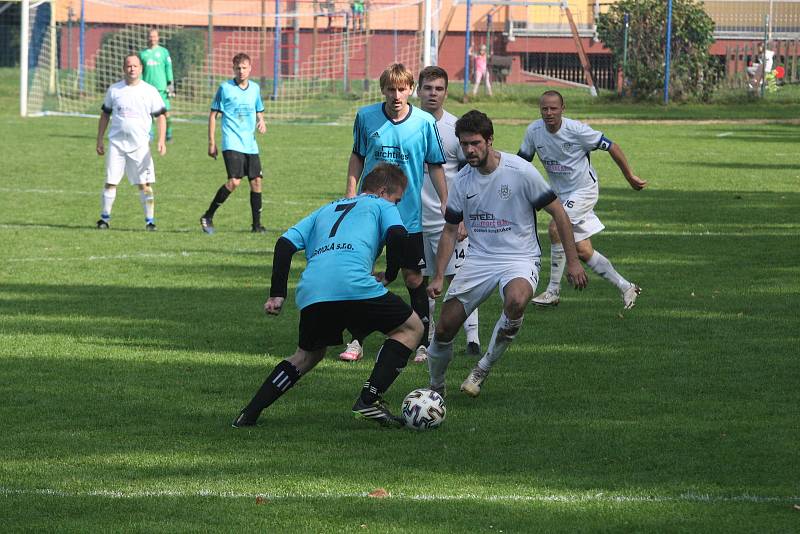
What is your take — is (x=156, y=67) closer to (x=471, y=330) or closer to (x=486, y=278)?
(x=471, y=330)

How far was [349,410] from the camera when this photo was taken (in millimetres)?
8281

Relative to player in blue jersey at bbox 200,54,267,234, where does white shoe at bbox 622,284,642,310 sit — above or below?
below

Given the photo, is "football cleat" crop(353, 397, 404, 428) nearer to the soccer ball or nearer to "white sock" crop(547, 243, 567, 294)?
the soccer ball

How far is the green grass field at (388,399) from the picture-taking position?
6285 millimetres

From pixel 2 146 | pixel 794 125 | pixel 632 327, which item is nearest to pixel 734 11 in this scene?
pixel 794 125

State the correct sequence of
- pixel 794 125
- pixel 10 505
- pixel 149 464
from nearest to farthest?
pixel 10 505 < pixel 149 464 < pixel 794 125

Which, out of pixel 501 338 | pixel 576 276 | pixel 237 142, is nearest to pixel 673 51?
pixel 237 142

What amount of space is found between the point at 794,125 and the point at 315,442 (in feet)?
98.6

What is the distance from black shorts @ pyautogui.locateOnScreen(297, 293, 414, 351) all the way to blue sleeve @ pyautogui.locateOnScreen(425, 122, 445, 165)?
2037 mm

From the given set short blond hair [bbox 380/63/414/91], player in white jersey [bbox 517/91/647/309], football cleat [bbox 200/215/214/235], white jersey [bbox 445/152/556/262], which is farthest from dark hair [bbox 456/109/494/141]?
football cleat [bbox 200/215/214/235]

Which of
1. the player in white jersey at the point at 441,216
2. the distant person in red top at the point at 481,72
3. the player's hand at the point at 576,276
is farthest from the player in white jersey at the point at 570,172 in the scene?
the distant person in red top at the point at 481,72

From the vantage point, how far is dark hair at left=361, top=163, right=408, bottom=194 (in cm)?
778

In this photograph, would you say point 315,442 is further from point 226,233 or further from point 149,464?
point 226,233

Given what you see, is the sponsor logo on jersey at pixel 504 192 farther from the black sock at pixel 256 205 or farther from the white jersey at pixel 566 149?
the black sock at pixel 256 205
